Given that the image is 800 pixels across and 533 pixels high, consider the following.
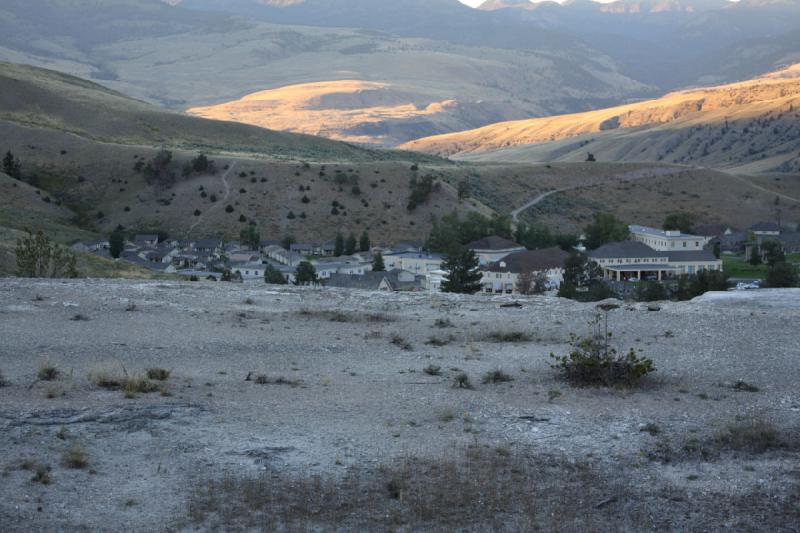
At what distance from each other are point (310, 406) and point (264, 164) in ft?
233

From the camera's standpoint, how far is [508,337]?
17.2 metres

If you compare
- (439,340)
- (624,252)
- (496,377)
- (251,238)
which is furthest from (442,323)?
(624,252)

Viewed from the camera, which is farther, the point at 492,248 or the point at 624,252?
the point at 624,252

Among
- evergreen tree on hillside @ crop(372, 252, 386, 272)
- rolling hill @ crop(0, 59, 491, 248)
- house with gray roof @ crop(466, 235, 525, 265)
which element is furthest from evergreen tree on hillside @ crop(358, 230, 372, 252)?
house with gray roof @ crop(466, 235, 525, 265)

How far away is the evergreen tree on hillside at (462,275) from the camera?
133 ft

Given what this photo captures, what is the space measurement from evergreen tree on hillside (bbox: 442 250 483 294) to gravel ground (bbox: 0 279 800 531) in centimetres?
2016

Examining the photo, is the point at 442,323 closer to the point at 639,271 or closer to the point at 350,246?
the point at 350,246

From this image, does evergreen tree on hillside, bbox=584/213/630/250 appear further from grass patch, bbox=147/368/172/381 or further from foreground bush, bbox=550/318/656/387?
grass patch, bbox=147/368/172/381

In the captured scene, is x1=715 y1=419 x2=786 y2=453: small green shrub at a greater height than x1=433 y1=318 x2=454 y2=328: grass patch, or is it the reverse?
x1=433 y1=318 x2=454 y2=328: grass patch

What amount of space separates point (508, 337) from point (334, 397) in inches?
207

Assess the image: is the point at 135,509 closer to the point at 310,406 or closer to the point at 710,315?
the point at 310,406

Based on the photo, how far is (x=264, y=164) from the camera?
8188cm

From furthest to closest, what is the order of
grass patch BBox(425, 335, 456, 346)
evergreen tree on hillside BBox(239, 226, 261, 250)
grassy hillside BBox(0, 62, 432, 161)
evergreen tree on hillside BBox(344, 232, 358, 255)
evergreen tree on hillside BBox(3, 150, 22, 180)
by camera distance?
grassy hillside BBox(0, 62, 432, 161) → evergreen tree on hillside BBox(3, 150, 22, 180) → evergreen tree on hillside BBox(239, 226, 261, 250) → evergreen tree on hillside BBox(344, 232, 358, 255) → grass patch BBox(425, 335, 456, 346)

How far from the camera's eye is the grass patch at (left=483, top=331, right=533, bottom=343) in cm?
1712
